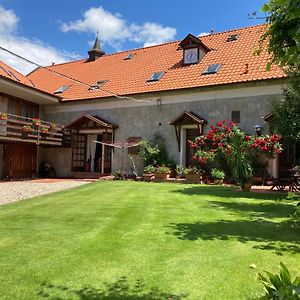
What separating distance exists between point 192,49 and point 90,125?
699 centimetres

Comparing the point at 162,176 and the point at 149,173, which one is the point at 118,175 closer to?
the point at 149,173

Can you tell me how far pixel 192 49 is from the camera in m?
21.3

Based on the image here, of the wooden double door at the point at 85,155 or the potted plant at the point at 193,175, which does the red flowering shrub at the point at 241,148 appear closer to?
the potted plant at the point at 193,175

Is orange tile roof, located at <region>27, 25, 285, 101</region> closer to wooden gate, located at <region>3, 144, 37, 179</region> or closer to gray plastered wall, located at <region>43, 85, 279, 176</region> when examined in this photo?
gray plastered wall, located at <region>43, 85, 279, 176</region>

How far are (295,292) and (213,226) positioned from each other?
188 inches

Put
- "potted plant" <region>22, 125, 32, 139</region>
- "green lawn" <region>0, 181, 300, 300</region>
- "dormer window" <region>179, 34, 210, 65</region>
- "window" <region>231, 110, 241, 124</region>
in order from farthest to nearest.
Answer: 1. "dormer window" <region>179, 34, 210, 65</region>
2. "potted plant" <region>22, 125, 32, 139</region>
3. "window" <region>231, 110, 241, 124</region>
4. "green lawn" <region>0, 181, 300, 300</region>

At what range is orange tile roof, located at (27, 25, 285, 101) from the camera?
18.5m

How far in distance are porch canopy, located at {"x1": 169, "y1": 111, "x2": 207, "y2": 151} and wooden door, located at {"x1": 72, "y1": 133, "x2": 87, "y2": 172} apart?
6.57 metres

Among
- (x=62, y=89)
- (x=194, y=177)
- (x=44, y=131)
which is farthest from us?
(x=62, y=89)

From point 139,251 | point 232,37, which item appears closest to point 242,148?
point 139,251

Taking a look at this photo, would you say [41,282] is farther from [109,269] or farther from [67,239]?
[67,239]

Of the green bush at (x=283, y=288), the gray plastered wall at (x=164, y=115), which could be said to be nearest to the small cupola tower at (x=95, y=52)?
the gray plastered wall at (x=164, y=115)

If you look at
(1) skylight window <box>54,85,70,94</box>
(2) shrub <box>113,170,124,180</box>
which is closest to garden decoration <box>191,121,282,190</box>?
(2) shrub <box>113,170,124,180</box>

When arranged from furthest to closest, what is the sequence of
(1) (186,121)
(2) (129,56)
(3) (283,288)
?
(2) (129,56), (1) (186,121), (3) (283,288)
